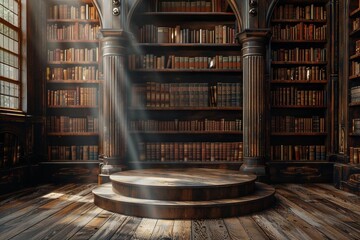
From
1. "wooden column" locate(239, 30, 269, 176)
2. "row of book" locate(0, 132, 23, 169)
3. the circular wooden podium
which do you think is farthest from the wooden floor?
"wooden column" locate(239, 30, 269, 176)

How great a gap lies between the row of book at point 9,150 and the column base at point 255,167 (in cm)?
317

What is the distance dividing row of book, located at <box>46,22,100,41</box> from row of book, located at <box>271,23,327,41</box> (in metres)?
2.84

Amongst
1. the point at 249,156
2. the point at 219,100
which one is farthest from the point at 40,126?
the point at 249,156

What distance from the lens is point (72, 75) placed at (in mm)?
4891

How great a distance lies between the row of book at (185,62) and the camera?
15.6ft

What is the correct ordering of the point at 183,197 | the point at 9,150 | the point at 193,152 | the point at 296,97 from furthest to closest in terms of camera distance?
the point at 296,97 < the point at 193,152 < the point at 9,150 < the point at 183,197

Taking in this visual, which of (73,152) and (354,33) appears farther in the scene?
(73,152)

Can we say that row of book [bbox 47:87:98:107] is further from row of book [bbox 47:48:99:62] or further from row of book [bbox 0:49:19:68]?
row of book [bbox 0:49:19:68]

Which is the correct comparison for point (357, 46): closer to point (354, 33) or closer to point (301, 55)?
point (354, 33)

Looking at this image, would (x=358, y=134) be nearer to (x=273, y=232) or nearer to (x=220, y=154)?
(x=220, y=154)

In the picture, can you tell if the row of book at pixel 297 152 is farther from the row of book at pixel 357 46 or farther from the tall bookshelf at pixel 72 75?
the tall bookshelf at pixel 72 75

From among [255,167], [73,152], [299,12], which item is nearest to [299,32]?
[299,12]

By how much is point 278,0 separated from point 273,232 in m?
3.47

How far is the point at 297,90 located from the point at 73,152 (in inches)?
145
